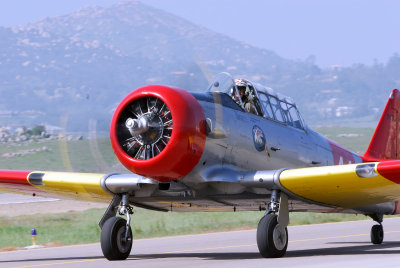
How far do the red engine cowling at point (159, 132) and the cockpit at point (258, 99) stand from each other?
3.69 ft

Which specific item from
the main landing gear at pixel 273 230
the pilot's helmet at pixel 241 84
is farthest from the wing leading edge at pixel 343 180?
the pilot's helmet at pixel 241 84

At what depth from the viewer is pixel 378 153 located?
18766 mm

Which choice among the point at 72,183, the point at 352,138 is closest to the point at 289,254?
the point at 72,183

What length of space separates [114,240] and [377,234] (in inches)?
257

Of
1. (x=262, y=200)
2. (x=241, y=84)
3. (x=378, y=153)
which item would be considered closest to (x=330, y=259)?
(x=262, y=200)

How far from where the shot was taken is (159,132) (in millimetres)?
12703

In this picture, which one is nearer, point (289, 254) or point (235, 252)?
point (289, 254)

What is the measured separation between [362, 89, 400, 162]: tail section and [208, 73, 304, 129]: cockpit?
3.81 metres

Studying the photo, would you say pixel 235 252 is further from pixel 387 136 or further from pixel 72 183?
pixel 387 136

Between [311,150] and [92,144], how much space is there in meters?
4.47

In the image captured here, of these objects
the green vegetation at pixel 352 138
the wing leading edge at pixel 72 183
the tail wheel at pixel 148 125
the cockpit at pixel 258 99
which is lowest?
the wing leading edge at pixel 72 183

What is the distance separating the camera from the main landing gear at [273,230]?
42.3ft

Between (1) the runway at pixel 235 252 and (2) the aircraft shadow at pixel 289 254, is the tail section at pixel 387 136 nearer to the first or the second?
(1) the runway at pixel 235 252

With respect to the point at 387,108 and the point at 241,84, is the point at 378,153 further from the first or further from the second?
the point at 241,84
